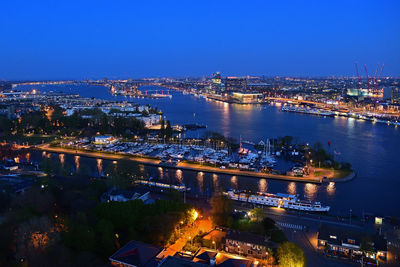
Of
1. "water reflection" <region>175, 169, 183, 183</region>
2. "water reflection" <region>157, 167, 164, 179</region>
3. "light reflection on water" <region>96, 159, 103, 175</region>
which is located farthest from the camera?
"light reflection on water" <region>96, 159, 103, 175</region>

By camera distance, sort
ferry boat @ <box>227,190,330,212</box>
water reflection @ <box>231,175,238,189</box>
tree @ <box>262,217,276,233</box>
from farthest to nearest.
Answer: water reflection @ <box>231,175,238,189</box> → ferry boat @ <box>227,190,330,212</box> → tree @ <box>262,217,276,233</box>

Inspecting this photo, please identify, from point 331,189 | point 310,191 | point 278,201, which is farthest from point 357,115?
point 278,201

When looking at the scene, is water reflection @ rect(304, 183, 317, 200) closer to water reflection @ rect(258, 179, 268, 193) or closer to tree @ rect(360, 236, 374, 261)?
water reflection @ rect(258, 179, 268, 193)

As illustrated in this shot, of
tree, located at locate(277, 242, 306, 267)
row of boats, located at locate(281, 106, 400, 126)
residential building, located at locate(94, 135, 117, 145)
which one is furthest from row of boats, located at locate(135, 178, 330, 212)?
row of boats, located at locate(281, 106, 400, 126)

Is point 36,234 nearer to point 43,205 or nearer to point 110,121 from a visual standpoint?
point 43,205

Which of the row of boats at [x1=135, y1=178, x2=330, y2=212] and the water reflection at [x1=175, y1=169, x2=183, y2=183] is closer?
the row of boats at [x1=135, y1=178, x2=330, y2=212]

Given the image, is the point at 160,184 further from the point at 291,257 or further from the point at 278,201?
the point at 291,257

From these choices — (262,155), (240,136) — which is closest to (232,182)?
(262,155)
